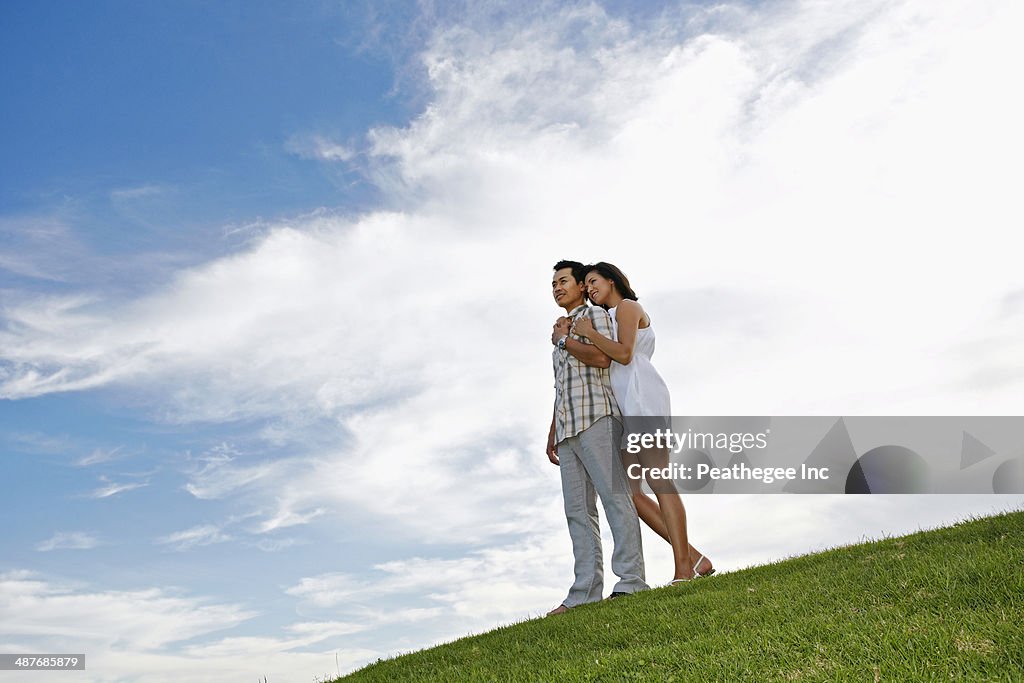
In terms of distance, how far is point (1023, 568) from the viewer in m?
5.69

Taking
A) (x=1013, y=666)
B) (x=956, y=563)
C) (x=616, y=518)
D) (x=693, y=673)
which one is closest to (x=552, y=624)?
(x=616, y=518)

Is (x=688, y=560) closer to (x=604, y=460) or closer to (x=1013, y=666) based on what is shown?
(x=604, y=460)

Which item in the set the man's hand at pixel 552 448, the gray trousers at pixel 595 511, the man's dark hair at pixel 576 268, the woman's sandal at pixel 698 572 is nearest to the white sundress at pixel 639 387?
the gray trousers at pixel 595 511

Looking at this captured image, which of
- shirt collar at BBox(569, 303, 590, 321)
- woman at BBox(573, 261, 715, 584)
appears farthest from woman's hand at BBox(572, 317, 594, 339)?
shirt collar at BBox(569, 303, 590, 321)

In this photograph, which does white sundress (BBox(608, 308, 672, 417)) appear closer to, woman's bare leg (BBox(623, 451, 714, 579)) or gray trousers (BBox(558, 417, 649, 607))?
gray trousers (BBox(558, 417, 649, 607))

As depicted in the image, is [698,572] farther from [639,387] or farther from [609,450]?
[639,387]

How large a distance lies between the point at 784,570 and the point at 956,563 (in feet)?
5.46

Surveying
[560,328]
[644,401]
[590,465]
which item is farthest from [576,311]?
[590,465]

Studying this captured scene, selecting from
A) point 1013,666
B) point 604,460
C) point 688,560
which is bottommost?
point 1013,666

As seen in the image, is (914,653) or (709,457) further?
(709,457)

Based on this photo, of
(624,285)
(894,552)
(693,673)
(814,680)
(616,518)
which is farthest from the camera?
(624,285)

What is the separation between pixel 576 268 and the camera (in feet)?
30.2

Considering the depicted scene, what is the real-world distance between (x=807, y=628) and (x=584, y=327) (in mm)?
3839

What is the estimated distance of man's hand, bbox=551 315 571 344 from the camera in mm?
8797
